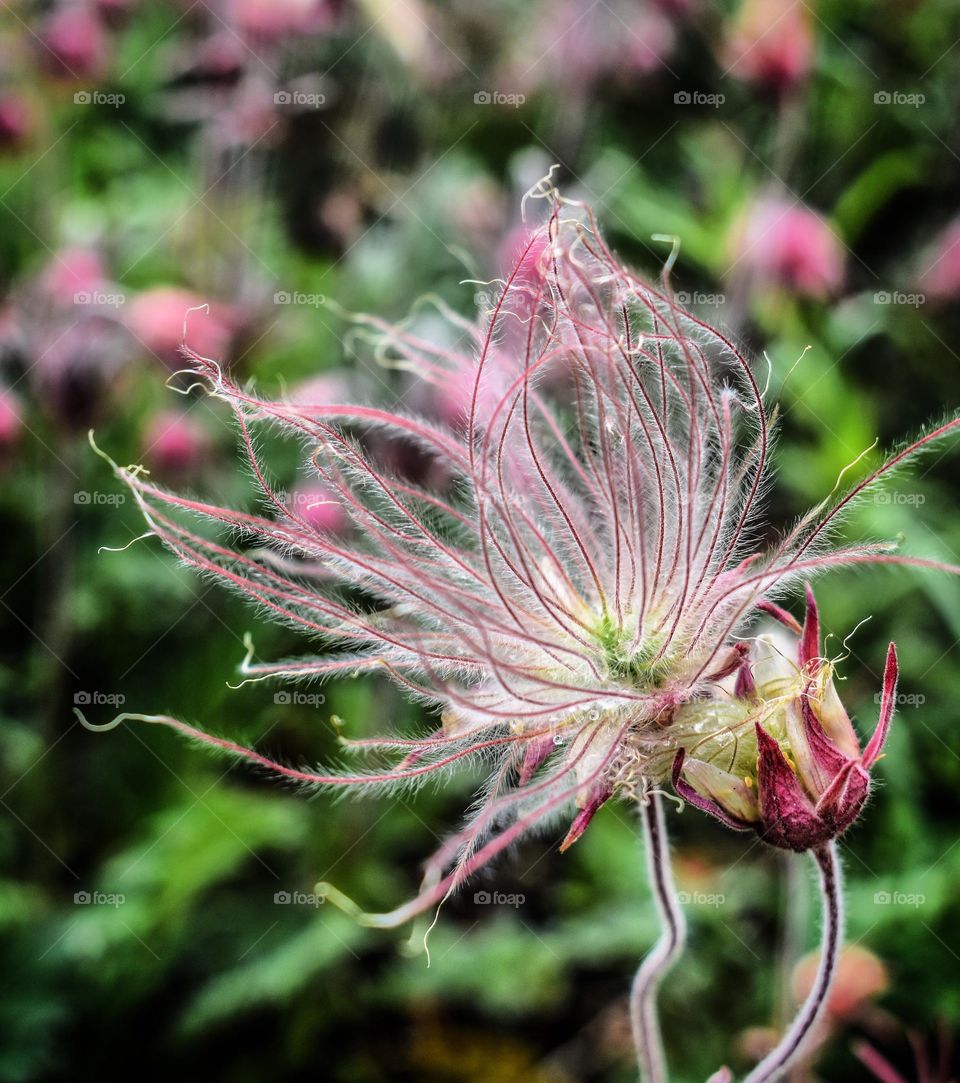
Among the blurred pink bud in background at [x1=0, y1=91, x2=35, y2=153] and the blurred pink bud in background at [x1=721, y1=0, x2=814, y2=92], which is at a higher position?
the blurred pink bud in background at [x1=721, y1=0, x2=814, y2=92]

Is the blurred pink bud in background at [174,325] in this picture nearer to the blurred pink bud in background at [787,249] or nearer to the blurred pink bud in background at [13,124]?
the blurred pink bud in background at [13,124]

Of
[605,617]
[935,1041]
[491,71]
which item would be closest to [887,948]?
[935,1041]

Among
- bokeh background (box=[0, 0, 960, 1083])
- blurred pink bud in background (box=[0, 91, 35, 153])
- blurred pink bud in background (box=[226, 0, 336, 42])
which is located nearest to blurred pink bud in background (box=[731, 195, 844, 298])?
bokeh background (box=[0, 0, 960, 1083])

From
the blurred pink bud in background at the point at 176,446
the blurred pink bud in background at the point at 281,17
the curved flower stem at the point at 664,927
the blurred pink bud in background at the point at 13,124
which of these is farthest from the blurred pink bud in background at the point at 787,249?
the blurred pink bud in background at the point at 13,124

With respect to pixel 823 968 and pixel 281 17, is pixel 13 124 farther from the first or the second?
pixel 823 968

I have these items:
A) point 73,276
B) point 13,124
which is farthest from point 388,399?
point 13,124

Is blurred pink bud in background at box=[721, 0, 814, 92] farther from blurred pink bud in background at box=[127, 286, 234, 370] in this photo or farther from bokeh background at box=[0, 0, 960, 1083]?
blurred pink bud in background at box=[127, 286, 234, 370]
